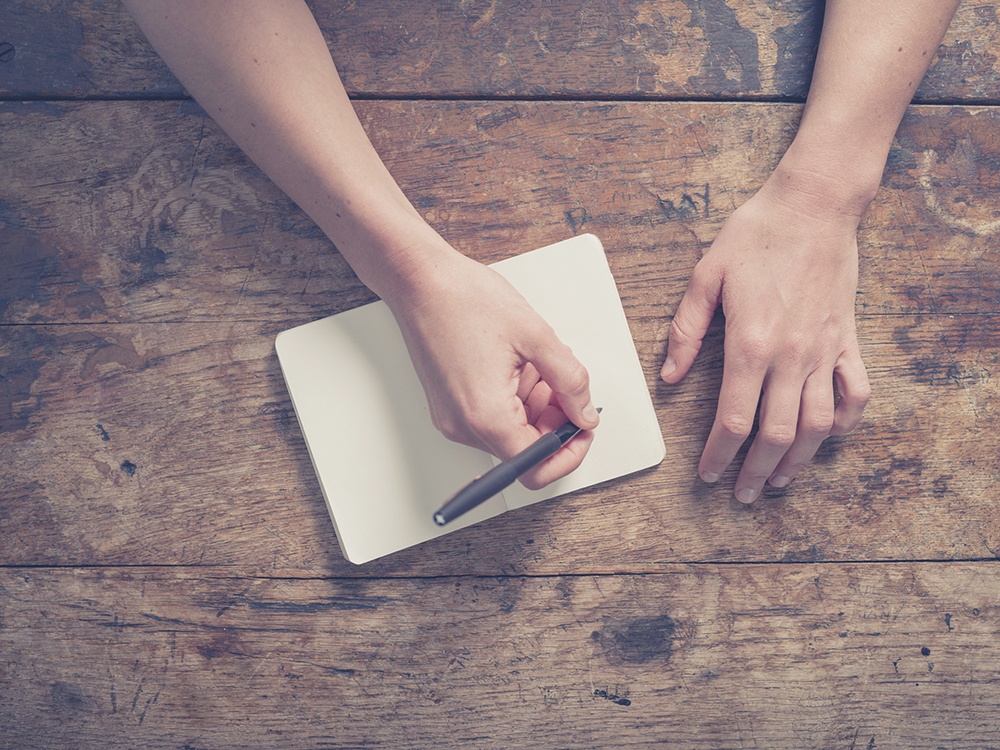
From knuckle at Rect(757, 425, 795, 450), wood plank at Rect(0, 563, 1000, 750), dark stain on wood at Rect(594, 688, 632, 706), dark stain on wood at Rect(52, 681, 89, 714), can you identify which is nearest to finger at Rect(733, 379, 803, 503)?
knuckle at Rect(757, 425, 795, 450)

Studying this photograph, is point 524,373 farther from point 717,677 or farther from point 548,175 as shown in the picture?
point 717,677

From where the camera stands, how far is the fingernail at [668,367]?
2.43 feet

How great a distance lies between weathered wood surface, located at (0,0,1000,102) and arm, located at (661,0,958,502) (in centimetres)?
7

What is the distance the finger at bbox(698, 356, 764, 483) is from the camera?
2.32 ft

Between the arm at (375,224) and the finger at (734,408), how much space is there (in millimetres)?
135

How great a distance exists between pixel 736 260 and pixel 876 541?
0.33 metres

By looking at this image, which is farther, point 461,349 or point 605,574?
point 605,574

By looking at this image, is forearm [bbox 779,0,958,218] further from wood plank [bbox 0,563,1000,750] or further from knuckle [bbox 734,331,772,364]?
wood plank [bbox 0,563,1000,750]

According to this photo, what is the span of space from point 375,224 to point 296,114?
0.38 feet

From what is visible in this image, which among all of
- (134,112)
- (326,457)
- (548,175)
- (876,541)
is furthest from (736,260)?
(134,112)

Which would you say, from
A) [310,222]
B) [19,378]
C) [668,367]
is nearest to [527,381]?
[668,367]

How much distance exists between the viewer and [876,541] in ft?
2.51

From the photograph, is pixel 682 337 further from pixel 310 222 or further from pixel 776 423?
pixel 310 222

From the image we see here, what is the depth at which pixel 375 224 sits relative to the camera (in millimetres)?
661
